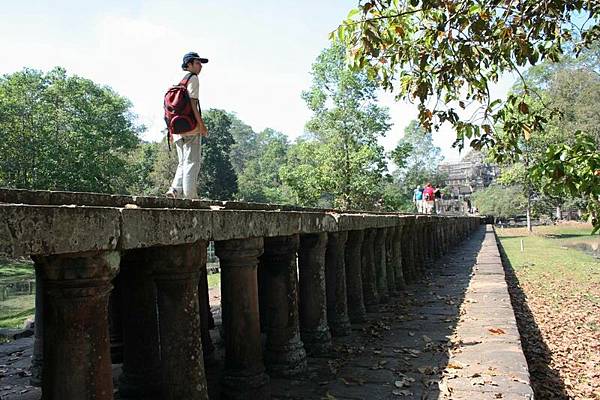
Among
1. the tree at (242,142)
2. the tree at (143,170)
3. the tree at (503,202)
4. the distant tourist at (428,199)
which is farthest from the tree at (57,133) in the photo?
the tree at (242,142)

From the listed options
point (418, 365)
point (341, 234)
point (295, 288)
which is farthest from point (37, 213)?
point (341, 234)

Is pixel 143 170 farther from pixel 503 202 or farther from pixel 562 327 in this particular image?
pixel 562 327

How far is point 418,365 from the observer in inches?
175

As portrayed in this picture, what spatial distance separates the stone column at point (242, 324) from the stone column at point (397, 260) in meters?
5.42

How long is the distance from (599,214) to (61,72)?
3292 cm

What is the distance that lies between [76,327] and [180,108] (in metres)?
3.64

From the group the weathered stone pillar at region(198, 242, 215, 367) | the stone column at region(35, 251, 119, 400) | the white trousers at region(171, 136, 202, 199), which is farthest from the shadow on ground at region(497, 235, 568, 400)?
the stone column at region(35, 251, 119, 400)

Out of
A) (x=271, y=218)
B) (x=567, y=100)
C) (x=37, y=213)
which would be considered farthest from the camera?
(x=567, y=100)

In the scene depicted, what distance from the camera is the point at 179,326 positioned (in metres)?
2.86

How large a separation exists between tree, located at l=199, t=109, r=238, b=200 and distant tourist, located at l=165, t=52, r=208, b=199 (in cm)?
4514

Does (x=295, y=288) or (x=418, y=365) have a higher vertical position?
(x=295, y=288)

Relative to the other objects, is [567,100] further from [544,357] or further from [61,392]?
[61,392]

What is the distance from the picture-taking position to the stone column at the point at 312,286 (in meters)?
4.93

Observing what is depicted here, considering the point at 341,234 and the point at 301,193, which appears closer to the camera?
the point at 341,234
